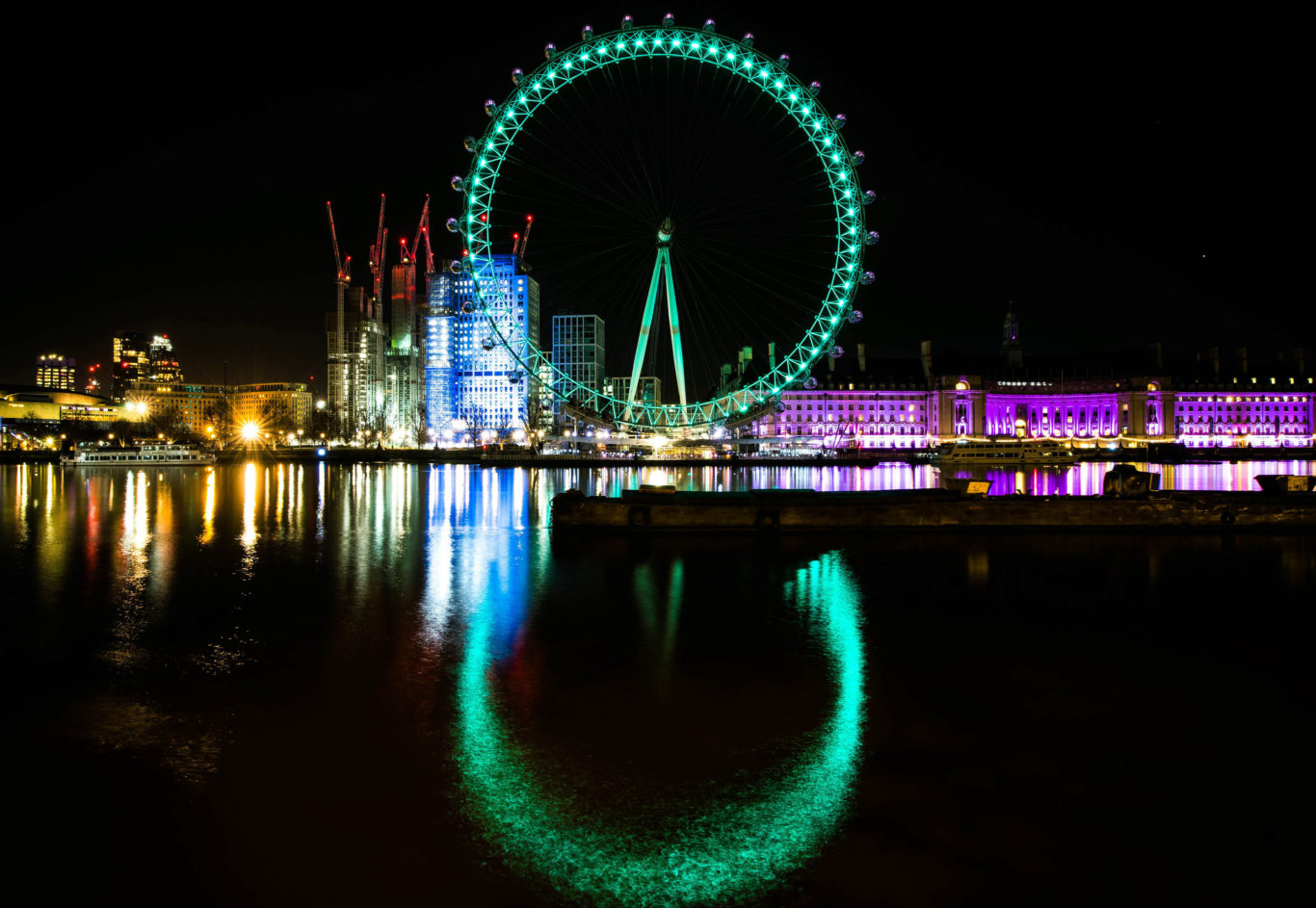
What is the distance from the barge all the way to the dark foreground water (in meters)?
7.12

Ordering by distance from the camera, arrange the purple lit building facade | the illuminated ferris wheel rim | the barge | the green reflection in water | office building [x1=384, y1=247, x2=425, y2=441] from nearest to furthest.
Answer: the green reflection in water → the barge → the illuminated ferris wheel rim → the purple lit building facade → office building [x1=384, y1=247, x2=425, y2=441]

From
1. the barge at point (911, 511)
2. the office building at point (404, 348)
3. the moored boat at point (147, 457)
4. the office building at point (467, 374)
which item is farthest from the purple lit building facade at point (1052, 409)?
the barge at point (911, 511)

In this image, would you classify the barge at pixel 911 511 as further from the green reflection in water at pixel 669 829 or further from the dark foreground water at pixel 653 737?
the green reflection in water at pixel 669 829

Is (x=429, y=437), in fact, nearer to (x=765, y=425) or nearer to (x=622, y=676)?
(x=765, y=425)

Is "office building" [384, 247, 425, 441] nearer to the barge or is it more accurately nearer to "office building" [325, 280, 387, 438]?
"office building" [325, 280, 387, 438]

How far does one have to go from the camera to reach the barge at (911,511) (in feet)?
78.8

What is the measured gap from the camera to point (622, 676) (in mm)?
9734

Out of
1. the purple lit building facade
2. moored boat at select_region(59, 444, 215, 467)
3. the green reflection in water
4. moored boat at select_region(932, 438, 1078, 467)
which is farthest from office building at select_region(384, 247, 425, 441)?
the green reflection in water

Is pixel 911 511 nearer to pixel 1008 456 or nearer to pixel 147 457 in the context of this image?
pixel 1008 456

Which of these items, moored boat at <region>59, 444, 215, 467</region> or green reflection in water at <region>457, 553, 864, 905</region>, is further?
Answer: moored boat at <region>59, 444, 215, 467</region>

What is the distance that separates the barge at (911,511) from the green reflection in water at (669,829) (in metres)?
15.8

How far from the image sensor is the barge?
24031 mm

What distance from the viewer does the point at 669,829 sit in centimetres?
603

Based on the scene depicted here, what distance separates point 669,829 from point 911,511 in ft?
66.9
